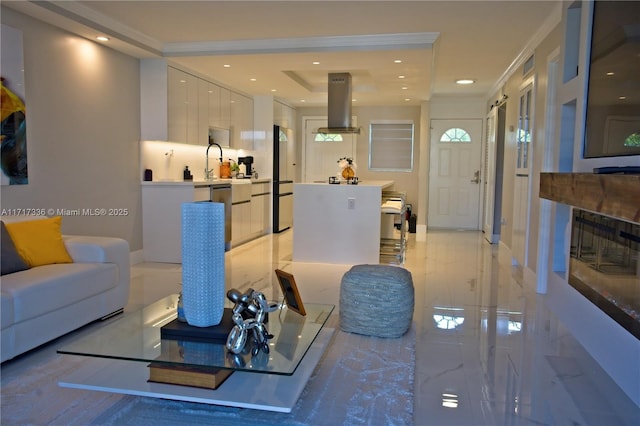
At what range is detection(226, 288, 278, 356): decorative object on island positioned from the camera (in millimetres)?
2068

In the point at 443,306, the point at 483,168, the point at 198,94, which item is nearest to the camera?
the point at 443,306

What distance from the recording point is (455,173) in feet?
29.6

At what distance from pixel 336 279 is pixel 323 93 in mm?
4138

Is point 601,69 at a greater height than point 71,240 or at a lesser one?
greater

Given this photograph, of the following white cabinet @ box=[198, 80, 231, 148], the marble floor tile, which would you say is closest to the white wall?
the marble floor tile

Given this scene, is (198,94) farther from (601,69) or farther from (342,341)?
(601,69)

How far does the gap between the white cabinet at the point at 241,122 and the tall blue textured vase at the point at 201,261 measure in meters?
5.23

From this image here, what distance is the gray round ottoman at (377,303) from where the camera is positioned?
314cm

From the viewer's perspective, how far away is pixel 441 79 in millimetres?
7125

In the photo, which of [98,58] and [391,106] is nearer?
[98,58]

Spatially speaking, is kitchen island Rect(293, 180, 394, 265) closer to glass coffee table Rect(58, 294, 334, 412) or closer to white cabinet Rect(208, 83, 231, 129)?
white cabinet Rect(208, 83, 231, 129)

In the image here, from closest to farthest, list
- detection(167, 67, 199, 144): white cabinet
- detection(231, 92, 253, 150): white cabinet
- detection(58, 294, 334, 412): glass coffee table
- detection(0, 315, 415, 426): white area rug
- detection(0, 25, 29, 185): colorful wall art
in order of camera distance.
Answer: detection(58, 294, 334, 412): glass coffee table, detection(0, 315, 415, 426): white area rug, detection(0, 25, 29, 185): colorful wall art, detection(167, 67, 199, 144): white cabinet, detection(231, 92, 253, 150): white cabinet

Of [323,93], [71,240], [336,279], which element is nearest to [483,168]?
[323,93]

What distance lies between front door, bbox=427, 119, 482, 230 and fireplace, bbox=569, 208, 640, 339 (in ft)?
19.4
